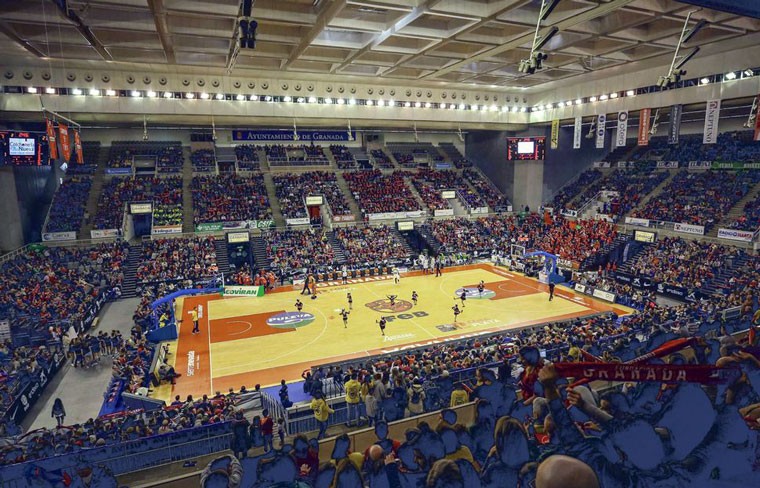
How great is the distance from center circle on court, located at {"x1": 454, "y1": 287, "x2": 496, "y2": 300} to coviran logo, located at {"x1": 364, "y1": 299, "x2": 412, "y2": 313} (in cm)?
384

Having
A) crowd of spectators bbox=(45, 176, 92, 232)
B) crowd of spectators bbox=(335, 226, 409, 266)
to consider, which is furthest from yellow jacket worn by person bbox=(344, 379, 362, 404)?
crowd of spectators bbox=(45, 176, 92, 232)

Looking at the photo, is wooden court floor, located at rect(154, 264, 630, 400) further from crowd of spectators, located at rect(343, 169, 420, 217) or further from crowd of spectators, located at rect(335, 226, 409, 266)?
crowd of spectators, located at rect(343, 169, 420, 217)

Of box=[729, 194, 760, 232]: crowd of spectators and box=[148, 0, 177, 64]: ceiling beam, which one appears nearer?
box=[148, 0, 177, 64]: ceiling beam

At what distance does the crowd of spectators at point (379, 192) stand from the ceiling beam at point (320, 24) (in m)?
16.6

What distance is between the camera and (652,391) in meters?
5.34

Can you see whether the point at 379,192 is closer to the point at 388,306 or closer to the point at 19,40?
the point at 388,306

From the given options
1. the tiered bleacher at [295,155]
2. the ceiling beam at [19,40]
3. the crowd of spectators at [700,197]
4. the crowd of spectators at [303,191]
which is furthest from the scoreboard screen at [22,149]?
the crowd of spectators at [700,197]

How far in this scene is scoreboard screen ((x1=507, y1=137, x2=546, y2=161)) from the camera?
41.3 meters

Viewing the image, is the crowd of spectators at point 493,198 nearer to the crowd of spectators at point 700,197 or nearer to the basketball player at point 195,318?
the crowd of spectators at point 700,197

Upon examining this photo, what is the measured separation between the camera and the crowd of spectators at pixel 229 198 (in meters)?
36.8

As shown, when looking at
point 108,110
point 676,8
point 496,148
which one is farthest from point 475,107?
point 108,110

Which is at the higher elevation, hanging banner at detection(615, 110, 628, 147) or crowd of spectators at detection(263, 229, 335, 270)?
hanging banner at detection(615, 110, 628, 147)

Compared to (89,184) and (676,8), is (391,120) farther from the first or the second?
(89,184)

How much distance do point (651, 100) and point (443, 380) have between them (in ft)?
110
